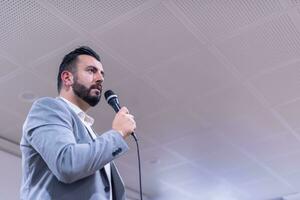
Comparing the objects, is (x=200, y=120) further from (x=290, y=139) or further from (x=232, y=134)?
(x=290, y=139)

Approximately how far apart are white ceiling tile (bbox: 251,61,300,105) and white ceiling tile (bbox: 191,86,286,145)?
143 millimetres

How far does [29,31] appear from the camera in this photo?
9.15 ft

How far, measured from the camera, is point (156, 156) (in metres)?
4.80

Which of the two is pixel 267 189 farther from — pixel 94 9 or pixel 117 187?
pixel 117 187

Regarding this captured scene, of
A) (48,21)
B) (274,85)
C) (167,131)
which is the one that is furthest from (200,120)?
(48,21)

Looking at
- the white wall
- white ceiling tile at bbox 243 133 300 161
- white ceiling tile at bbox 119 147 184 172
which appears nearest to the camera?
the white wall

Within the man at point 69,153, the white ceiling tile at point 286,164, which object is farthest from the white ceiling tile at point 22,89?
the white ceiling tile at point 286,164

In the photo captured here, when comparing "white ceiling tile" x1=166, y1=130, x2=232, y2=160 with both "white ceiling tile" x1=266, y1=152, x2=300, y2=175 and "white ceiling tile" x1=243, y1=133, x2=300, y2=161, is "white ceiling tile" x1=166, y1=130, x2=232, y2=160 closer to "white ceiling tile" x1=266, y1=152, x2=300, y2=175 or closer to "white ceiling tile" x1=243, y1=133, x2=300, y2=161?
"white ceiling tile" x1=243, y1=133, x2=300, y2=161

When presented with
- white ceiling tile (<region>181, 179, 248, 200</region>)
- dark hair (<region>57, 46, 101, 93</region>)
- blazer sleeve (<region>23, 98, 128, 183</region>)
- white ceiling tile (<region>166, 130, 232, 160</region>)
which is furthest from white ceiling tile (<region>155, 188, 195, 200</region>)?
blazer sleeve (<region>23, 98, 128, 183</region>)

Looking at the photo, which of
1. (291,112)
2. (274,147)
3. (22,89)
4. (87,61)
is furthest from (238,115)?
(87,61)

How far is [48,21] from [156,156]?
8.46ft

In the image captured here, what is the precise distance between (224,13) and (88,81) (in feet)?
5.40

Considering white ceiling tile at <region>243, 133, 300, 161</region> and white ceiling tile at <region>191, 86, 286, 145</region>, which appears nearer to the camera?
white ceiling tile at <region>191, 86, 286, 145</region>

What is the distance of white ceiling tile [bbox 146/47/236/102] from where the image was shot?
3145 millimetres
